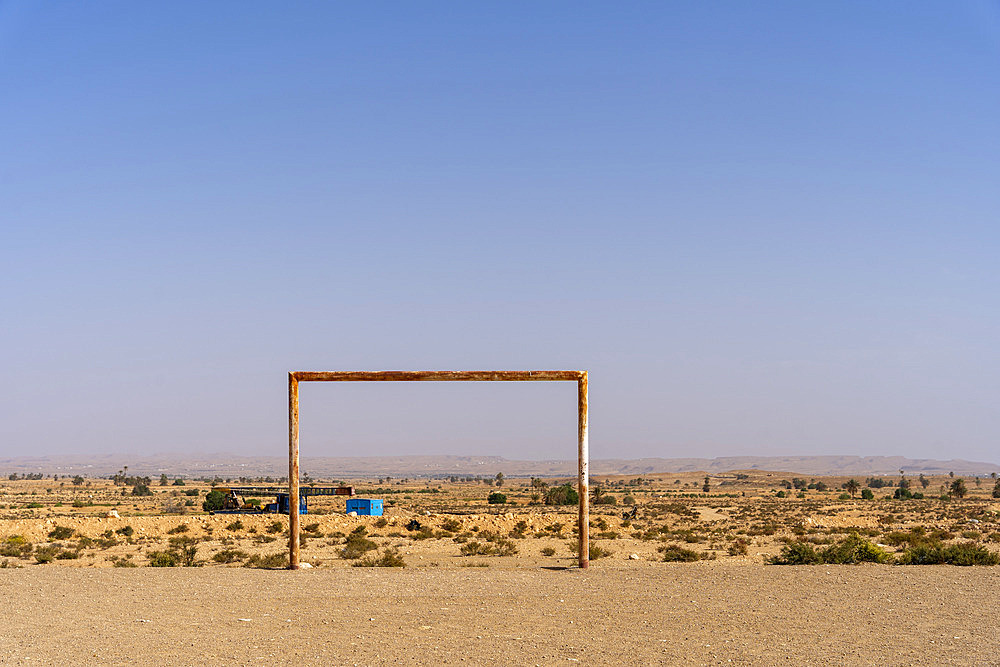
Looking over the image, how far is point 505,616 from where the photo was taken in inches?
539

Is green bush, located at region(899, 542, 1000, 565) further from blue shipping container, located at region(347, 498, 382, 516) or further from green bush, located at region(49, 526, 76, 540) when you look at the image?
blue shipping container, located at region(347, 498, 382, 516)

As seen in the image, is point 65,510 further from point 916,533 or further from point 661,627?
point 661,627

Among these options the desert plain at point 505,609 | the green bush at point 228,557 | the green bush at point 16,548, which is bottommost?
the green bush at point 16,548

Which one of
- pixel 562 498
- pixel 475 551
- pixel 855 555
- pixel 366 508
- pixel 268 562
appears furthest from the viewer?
pixel 562 498

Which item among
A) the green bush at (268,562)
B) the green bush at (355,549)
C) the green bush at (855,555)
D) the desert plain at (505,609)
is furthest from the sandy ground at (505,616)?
the green bush at (355,549)

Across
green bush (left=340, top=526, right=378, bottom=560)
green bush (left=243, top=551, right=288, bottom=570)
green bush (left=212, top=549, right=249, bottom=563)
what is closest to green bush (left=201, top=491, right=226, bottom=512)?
green bush (left=340, top=526, right=378, bottom=560)

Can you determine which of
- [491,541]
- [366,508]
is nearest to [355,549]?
[491,541]

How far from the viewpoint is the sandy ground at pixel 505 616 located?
11.2 metres

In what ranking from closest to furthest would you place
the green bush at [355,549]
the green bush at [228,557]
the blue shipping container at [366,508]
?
1. the green bush at [228,557]
2. the green bush at [355,549]
3. the blue shipping container at [366,508]

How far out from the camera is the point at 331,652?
1134 centimetres

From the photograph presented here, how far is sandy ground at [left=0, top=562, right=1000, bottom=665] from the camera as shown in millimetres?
11203

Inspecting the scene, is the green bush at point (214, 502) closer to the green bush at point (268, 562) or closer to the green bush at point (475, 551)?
the green bush at point (475, 551)

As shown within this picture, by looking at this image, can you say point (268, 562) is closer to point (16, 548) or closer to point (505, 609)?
point (505, 609)

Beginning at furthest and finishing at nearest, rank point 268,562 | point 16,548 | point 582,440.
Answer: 1. point 16,548
2. point 268,562
3. point 582,440
